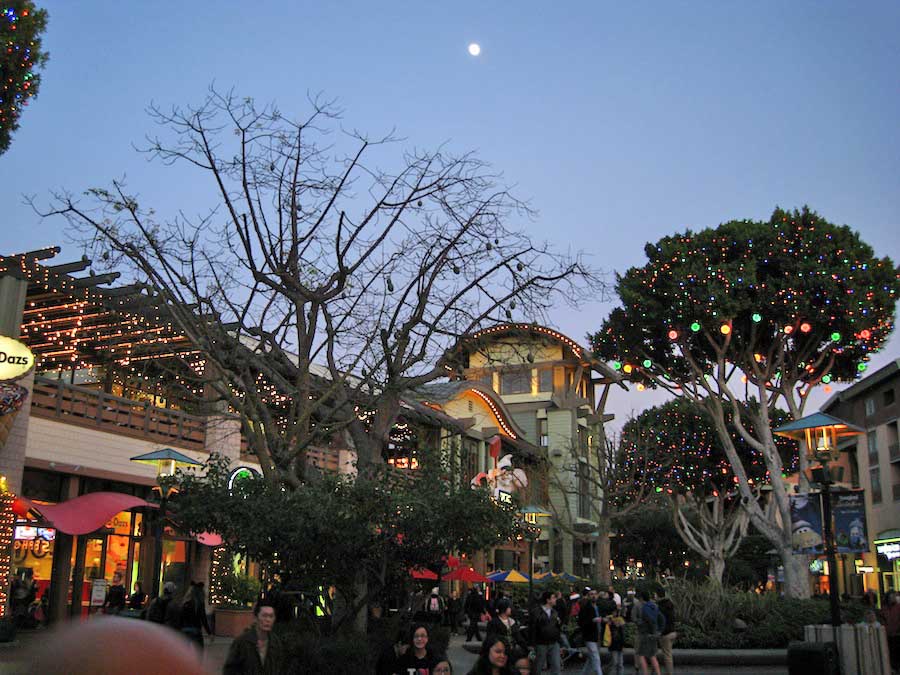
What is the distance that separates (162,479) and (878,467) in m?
37.4

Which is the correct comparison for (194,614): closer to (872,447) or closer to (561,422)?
(872,447)

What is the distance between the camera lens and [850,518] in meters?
15.0

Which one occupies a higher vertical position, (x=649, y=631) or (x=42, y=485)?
(x=42, y=485)

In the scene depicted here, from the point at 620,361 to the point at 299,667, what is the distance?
65.4 feet

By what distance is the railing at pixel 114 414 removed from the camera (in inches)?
854

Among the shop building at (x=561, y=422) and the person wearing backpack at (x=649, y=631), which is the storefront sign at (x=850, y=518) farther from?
the shop building at (x=561, y=422)

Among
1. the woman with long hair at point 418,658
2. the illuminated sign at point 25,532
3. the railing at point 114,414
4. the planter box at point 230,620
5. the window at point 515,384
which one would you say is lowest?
the planter box at point 230,620

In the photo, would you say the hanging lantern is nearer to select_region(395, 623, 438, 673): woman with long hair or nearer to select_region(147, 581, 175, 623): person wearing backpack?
select_region(147, 581, 175, 623): person wearing backpack

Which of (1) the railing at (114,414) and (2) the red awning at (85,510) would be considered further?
(1) the railing at (114,414)

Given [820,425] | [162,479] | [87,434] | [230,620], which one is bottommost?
[230,620]

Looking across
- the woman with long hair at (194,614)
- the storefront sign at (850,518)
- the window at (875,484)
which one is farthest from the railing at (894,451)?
the woman with long hair at (194,614)

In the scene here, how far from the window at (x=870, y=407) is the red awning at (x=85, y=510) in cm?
3518

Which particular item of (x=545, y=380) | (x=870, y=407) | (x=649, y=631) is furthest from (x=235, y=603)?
(x=545, y=380)

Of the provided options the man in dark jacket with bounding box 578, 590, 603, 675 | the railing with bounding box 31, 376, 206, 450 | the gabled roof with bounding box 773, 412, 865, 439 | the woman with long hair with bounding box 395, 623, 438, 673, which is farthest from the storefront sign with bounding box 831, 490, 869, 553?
the railing with bounding box 31, 376, 206, 450
